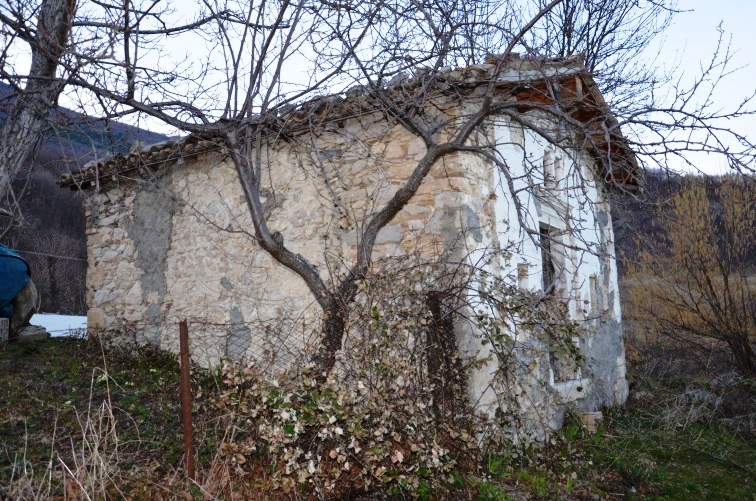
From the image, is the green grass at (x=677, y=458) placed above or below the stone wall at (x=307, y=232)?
below

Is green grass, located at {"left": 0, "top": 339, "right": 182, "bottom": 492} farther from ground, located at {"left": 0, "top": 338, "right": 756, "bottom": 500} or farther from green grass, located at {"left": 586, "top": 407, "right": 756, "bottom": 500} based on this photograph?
green grass, located at {"left": 586, "top": 407, "right": 756, "bottom": 500}

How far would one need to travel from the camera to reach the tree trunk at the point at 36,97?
18.1 ft

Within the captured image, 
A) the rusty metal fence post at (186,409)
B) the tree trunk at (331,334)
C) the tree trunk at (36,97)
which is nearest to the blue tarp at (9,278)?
the tree trunk at (36,97)

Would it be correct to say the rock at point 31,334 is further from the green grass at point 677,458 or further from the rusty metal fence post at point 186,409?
the green grass at point 677,458

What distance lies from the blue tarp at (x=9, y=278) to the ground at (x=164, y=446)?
1033 millimetres

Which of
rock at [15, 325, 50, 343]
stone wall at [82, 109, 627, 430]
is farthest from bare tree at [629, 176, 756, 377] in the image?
rock at [15, 325, 50, 343]

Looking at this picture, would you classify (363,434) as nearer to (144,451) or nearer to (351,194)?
(144,451)

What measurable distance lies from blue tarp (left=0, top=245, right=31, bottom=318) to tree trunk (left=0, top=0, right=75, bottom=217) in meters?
3.98

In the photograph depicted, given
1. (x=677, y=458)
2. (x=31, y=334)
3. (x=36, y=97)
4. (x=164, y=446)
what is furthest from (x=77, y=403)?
(x=677, y=458)

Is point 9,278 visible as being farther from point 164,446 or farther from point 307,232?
point 164,446

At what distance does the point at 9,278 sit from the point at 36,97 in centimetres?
451

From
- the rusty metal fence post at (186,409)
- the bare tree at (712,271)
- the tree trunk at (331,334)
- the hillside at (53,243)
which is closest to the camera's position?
the rusty metal fence post at (186,409)

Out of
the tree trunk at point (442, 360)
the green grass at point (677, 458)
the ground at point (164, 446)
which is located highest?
the tree trunk at point (442, 360)

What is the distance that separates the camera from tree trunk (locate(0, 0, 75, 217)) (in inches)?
217
